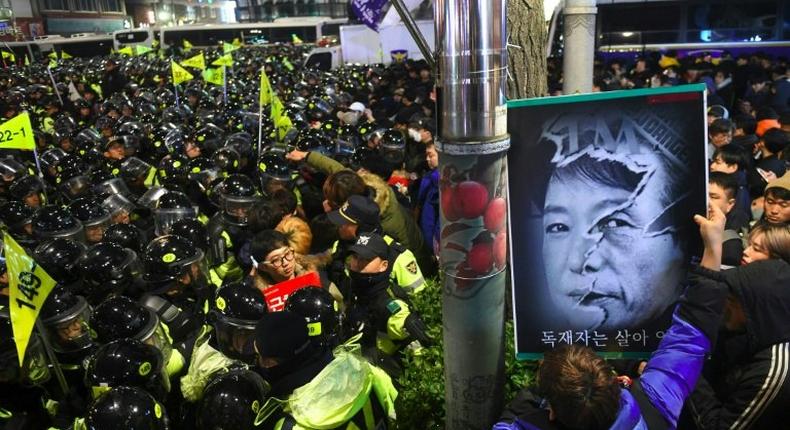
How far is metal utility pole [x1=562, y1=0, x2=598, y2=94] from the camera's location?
254 inches

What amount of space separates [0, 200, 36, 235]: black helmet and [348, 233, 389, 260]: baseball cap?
5099 mm

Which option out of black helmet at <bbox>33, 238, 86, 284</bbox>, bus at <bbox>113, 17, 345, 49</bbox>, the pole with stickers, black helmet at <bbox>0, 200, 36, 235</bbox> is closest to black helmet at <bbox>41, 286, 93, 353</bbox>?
the pole with stickers

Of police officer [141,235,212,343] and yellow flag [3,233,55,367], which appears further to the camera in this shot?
police officer [141,235,212,343]

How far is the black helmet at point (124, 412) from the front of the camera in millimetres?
3096

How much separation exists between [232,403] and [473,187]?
185 centimetres

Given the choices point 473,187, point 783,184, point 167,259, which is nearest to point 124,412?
point 167,259

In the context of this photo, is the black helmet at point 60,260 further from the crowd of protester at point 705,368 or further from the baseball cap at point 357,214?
the crowd of protester at point 705,368

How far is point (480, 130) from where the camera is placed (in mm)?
2049

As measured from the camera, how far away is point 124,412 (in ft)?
10.3

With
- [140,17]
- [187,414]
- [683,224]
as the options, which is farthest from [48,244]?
[140,17]

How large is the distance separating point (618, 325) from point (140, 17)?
87124 millimetres

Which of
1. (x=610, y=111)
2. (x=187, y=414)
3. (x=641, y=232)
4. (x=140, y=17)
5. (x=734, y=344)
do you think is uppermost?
(x=140, y=17)

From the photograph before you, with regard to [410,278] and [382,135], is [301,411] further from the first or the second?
[382,135]

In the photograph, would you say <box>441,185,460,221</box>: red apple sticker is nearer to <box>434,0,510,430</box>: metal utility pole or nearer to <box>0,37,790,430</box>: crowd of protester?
<box>434,0,510,430</box>: metal utility pole
